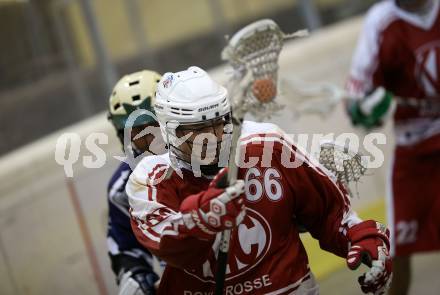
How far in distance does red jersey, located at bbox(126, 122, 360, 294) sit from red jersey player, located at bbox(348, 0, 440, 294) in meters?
1.76

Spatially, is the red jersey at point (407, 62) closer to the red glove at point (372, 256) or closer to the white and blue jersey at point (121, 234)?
the white and blue jersey at point (121, 234)

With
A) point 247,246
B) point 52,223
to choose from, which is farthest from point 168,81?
point 52,223

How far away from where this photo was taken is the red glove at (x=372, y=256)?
2.40m

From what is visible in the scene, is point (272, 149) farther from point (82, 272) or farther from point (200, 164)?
point (82, 272)

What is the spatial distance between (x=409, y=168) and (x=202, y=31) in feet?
7.07

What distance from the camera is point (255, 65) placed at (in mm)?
3305

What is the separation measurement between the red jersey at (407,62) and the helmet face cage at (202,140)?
2.10m

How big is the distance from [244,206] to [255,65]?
111cm

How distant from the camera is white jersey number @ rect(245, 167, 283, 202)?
2.52 m

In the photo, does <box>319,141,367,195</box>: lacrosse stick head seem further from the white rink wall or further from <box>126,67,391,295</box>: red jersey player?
the white rink wall

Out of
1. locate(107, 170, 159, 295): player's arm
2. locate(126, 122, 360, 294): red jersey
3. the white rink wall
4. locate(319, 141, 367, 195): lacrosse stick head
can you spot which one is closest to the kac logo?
locate(126, 122, 360, 294): red jersey

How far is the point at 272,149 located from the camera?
2570 mm

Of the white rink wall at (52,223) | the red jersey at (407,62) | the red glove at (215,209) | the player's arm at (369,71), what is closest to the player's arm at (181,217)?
the red glove at (215,209)

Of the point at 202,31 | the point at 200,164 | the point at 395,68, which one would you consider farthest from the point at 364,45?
the point at 200,164
